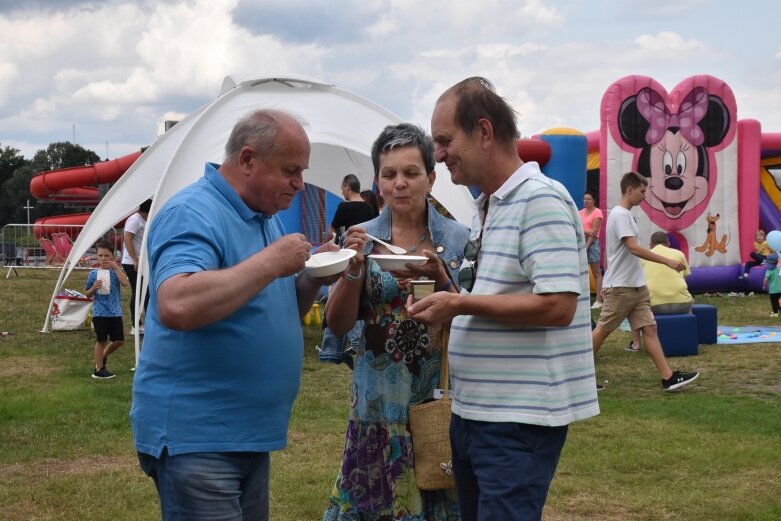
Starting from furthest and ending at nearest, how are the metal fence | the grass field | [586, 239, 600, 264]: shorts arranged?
1. the metal fence
2. [586, 239, 600, 264]: shorts
3. the grass field

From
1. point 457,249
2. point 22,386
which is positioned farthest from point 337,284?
point 22,386

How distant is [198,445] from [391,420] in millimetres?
1093

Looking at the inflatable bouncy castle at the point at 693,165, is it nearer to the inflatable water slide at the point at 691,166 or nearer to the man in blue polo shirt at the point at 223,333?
the inflatable water slide at the point at 691,166

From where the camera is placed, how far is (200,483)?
8.00 feet

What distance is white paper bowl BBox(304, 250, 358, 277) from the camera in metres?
2.80

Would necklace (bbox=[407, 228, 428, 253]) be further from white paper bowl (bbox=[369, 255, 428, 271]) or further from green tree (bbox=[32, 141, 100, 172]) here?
green tree (bbox=[32, 141, 100, 172])

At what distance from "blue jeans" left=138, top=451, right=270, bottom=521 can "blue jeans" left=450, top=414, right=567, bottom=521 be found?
0.68m

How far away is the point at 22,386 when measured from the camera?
8.69 meters

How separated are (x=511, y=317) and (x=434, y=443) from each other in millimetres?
956

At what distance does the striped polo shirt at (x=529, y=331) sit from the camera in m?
2.49

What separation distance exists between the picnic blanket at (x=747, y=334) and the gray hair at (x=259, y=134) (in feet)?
32.2

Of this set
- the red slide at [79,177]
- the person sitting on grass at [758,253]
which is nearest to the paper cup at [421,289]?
the person sitting on grass at [758,253]

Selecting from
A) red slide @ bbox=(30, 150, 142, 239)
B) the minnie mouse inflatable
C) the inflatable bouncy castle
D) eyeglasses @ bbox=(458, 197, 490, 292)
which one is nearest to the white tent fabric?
eyeglasses @ bbox=(458, 197, 490, 292)

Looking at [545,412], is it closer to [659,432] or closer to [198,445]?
[198,445]
